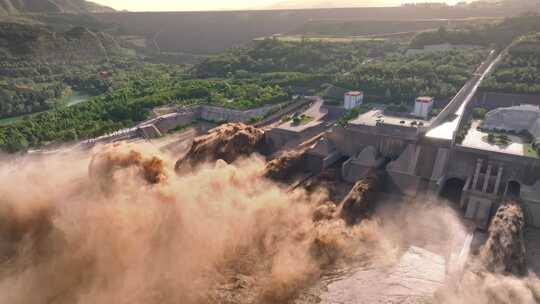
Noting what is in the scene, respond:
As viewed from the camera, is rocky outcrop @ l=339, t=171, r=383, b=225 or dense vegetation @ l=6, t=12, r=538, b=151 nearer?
rocky outcrop @ l=339, t=171, r=383, b=225

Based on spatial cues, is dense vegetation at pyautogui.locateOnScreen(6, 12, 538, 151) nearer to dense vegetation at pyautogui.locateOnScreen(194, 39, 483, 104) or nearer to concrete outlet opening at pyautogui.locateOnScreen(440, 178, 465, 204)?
dense vegetation at pyautogui.locateOnScreen(194, 39, 483, 104)

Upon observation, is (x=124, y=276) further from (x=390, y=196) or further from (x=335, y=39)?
(x=335, y=39)

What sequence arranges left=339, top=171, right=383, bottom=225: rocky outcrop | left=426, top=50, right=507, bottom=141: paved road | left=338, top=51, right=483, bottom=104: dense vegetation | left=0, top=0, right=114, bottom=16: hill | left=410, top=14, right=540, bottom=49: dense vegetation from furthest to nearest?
1. left=0, top=0, right=114, bottom=16: hill
2. left=410, top=14, right=540, bottom=49: dense vegetation
3. left=338, top=51, right=483, bottom=104: dense vegetation
4. left=426, top=50, right=507, bottom=141: paved road
5. left=339, top=171, right=383, bottom=225: rocky outcrop

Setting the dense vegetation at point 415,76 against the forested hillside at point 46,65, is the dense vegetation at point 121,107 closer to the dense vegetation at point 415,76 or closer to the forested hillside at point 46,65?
the forested hillside at point 46,65

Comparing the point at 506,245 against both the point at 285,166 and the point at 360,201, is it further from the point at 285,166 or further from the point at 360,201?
the point at 285,166

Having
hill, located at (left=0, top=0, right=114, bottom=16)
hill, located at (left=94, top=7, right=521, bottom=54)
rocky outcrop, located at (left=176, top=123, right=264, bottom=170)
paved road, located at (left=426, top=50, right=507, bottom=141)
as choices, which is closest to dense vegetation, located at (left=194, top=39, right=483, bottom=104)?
paved road, located at (left=426, top=50, right=507, bottom=141)

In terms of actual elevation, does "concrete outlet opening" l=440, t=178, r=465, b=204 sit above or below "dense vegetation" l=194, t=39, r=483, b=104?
below

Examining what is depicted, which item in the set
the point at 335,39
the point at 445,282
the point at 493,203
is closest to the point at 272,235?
the point at 445,282
